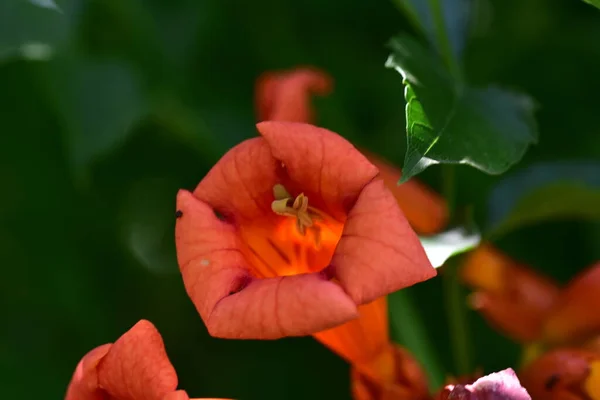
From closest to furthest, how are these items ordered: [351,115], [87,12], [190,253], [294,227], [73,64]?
[190,253] < [294,227] < [73,64] < [87,12] < [351,115]

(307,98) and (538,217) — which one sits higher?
(307,98)

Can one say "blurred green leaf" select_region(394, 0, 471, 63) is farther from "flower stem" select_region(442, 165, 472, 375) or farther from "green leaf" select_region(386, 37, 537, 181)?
"flower stem" select_region(442, 165, 472, 375)

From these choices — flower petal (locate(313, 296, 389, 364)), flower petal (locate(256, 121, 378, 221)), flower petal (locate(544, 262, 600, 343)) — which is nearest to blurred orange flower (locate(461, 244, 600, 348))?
flower petal (locate(544, 262, 600, 343))

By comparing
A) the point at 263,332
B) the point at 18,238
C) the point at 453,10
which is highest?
the point at 453,10

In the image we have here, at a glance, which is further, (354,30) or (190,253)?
(354,30)

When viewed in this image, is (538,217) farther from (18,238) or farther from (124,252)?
(18,238)

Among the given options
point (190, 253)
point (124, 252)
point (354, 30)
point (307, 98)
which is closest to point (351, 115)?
point (354, 30)

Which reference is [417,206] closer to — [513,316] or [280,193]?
[513,316]
